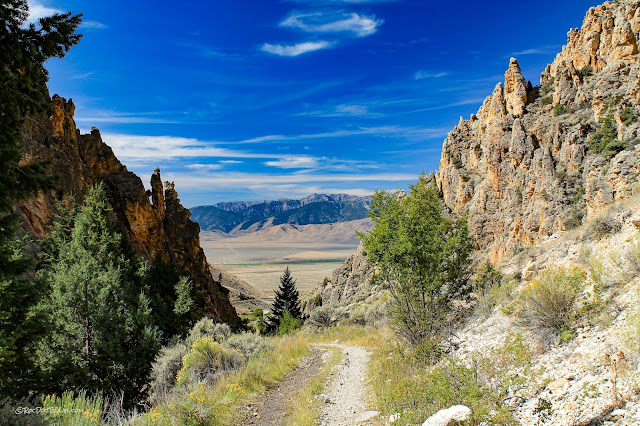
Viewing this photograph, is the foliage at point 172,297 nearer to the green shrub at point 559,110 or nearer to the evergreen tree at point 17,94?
the evergreen tree at point 17,94

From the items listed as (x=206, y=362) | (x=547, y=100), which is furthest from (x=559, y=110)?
(x=206, y=362)

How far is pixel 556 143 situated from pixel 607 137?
5.12 meters

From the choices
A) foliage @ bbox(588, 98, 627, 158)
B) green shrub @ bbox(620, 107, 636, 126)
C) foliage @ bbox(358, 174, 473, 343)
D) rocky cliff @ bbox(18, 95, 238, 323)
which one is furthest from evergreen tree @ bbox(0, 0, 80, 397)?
green shrub @ bbox(620, 107, 636, 126)

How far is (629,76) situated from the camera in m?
32.8

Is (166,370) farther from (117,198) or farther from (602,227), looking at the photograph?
(117,198)

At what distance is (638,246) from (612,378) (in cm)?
298

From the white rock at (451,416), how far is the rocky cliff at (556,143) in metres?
27.2

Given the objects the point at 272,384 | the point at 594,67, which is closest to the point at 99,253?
the point at 272,384

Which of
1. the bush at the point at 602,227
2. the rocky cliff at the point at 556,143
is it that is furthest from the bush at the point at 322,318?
the bush at the point at 602,227

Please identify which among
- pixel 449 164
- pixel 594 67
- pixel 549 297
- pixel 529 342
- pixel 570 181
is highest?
pixel 594 67

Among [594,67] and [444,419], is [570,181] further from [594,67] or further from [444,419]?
[444,419]

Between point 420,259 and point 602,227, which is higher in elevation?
point 602,227

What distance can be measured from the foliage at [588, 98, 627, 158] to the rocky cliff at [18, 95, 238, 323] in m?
39.6

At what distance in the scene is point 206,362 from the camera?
1101 centimetres
